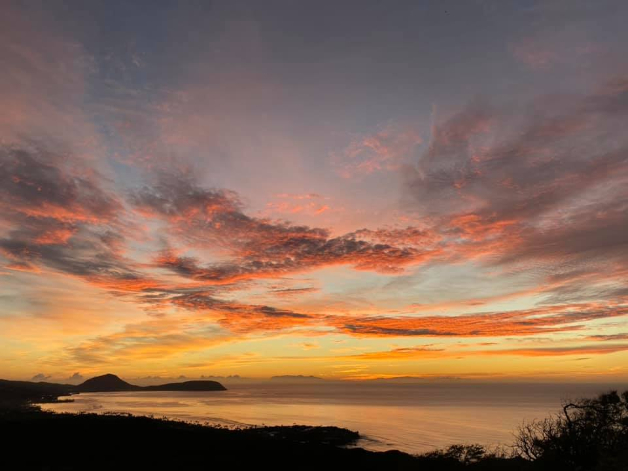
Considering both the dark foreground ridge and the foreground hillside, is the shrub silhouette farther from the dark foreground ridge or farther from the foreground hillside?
the foreground hillside

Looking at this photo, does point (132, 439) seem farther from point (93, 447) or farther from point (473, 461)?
point (473, 461)

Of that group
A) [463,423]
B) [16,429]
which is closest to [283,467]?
[16,429]

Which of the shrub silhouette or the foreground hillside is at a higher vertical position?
the shrub silhouette

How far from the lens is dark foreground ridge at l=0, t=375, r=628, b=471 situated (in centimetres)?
3031

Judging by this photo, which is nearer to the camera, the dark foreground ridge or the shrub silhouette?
the shrub silhouette

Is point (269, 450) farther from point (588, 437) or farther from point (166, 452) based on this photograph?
point (588, 437)

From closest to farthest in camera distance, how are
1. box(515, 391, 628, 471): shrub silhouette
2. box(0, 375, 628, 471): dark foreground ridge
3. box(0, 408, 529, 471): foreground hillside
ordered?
box(515, 391, 628, 471): shrub silhouette → box(0, 375, 628, 471): dark foreground ridge → box(0, 408, 529, 471): foreground hillside

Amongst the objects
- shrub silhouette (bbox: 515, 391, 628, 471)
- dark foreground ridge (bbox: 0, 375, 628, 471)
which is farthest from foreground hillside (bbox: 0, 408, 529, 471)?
shrub silhouette (bbox: 515, 391, 628, 471)

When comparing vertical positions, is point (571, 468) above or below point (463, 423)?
above

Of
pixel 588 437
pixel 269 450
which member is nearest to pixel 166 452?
pixel 269 450

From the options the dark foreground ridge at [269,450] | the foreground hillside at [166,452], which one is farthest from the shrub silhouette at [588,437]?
the foreground hillside at [166,452]

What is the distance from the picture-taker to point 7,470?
37844 millimetres

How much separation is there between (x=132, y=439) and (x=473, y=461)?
45.0 meters

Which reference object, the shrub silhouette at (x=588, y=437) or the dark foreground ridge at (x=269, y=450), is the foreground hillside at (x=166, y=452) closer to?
the dark foreground ridge at (x=269, y=450)
